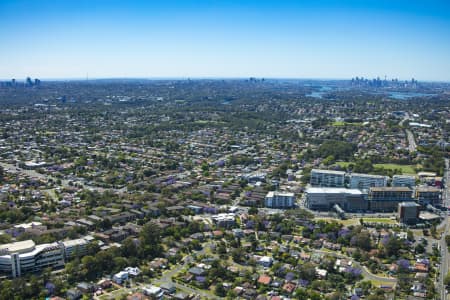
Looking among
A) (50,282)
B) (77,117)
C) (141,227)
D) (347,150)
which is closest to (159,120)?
(77,117)

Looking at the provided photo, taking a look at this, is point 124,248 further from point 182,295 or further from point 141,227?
point 182,295

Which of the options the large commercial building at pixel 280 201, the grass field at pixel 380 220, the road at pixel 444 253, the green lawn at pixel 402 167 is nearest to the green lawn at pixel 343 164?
the green lawn at pixel 402 167

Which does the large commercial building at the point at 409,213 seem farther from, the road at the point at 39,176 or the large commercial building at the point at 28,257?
the large commercial building at the point at 28,257

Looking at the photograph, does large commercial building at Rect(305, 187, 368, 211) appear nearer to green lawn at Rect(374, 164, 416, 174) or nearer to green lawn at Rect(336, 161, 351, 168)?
green lawn at Rect(336, 161, 351, 168)

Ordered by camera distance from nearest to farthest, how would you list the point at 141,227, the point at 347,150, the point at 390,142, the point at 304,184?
the point at 141,227
the point at 304,184
the point at 347,150
the point at 390,142

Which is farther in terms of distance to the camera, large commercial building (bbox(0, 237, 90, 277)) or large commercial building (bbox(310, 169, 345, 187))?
large commercial building (bbox(310, 169, 345, 187))

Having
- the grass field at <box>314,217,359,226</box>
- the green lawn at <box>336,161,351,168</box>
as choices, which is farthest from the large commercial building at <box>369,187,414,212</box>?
the green lawn at <box>336,161,351,168</box>

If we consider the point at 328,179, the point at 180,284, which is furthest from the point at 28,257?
the point at 328,179

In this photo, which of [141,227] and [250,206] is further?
[250,206]
